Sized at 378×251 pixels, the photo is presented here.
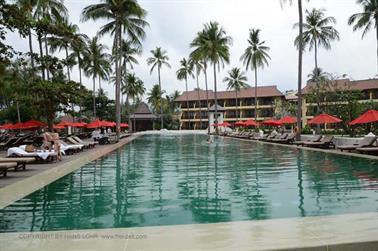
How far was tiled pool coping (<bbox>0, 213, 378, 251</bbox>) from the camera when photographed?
4994 mm

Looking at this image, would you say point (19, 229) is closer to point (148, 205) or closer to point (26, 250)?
point (26, 250)

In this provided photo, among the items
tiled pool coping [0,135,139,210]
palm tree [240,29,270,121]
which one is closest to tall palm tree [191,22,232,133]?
palm tree [240,29,270,121]

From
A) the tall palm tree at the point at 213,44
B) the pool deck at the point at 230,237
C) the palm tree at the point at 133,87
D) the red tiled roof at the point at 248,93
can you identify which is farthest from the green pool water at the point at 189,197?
the red tiled roof at the point at 248,93

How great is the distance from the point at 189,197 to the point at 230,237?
4.11 m

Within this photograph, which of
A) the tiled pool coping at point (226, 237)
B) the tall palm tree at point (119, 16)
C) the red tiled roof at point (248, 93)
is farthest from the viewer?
the red tiled roof at point (248, 93)

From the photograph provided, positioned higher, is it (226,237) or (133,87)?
(133,87)

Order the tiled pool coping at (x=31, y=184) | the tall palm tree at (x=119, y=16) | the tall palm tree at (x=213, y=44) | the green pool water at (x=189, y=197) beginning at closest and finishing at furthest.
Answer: the green pool water at (x=189, y=197) → the tiled pool coping at (x=31, y=184) → the tall palm tree at (x=119, y=16) → the tall palm tree at (x=213, y=44)

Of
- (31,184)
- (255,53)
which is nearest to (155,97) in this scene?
(255,53)

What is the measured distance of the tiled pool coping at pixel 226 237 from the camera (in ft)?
16.4

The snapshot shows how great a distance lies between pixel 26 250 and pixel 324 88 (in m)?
44.5

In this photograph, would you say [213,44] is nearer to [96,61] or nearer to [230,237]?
[96,61]

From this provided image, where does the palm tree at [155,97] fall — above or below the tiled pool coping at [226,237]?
above

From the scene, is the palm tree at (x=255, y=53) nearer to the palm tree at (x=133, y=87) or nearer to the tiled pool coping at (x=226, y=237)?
the palm tree at (x=133, y=87)

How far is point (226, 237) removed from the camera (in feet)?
18.2
